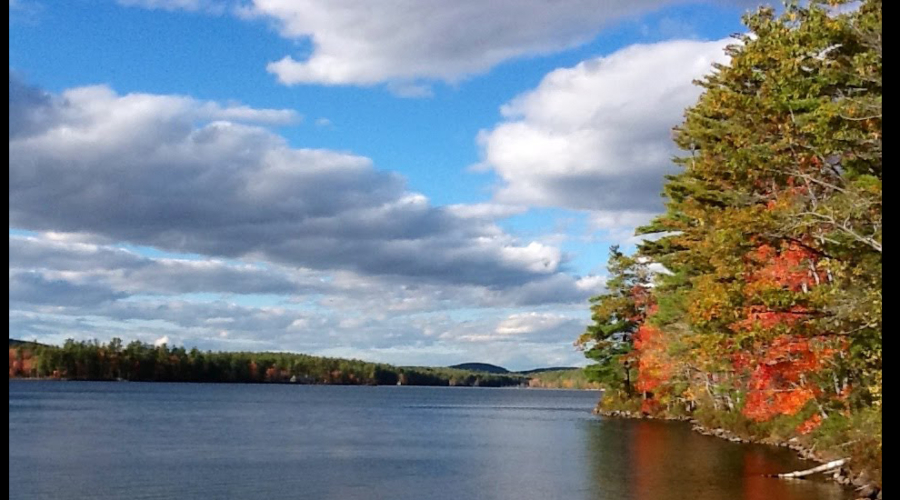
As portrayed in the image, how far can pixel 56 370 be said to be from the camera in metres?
200

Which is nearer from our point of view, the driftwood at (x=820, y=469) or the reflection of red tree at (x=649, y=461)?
the driftwood at (x=820, y=469)

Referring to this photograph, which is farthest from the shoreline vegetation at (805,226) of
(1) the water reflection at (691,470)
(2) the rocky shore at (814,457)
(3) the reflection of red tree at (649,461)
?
(3) the reflection of red tree at (649,461)

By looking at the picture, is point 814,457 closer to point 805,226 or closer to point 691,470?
point 691,470

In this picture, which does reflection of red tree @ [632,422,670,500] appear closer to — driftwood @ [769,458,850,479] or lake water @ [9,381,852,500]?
lake water @ [9,381,852,500]

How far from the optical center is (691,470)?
3006 centimetres

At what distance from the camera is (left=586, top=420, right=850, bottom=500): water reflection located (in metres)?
24.1

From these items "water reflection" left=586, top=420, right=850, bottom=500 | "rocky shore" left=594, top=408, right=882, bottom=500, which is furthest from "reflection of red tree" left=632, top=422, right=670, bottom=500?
"rocky shore" left=594, top=408, right=882, bottom=500

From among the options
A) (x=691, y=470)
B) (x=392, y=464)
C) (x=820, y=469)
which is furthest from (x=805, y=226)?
(x=392, y=464)

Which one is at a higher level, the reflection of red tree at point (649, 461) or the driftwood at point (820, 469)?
the driftwood at point (820, 469)

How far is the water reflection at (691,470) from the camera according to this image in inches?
950

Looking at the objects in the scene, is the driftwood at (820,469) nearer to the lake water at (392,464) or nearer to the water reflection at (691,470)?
the water reflection at (691,470)

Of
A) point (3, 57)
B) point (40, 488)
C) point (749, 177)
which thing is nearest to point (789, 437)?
point (749, 177)

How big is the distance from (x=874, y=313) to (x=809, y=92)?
4859 millimetres

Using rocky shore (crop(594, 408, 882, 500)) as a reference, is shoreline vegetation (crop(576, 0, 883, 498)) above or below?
above
